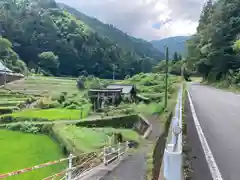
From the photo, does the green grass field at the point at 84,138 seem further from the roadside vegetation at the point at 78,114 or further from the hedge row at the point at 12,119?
the hedge row at the point at 12,119

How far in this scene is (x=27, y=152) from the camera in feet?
57.9

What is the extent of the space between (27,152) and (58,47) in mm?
91315

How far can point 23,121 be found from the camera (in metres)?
28.3

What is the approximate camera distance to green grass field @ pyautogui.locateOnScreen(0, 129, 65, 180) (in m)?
13.4

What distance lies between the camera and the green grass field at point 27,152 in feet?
43.9

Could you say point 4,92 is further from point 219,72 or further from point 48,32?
point 48,32

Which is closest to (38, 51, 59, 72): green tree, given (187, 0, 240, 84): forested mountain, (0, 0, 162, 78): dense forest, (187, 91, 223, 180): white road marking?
(0, 0, 162, 78): dense forest

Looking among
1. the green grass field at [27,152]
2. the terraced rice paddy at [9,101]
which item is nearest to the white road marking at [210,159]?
the green grass field at [27,152]

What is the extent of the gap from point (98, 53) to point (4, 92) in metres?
63.5

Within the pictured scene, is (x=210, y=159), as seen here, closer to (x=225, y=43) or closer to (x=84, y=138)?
(x=84, y=138)

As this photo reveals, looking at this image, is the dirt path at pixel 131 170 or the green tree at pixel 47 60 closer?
the dirt path at pixel 131 170

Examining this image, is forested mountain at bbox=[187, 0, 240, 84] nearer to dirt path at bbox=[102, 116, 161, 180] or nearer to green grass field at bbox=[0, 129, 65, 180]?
green grass field at bbox=[0, 129, 65, 180]

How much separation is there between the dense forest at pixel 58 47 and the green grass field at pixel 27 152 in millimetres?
70898

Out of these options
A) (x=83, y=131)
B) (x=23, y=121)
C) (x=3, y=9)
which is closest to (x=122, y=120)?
(x=83, y=131)
